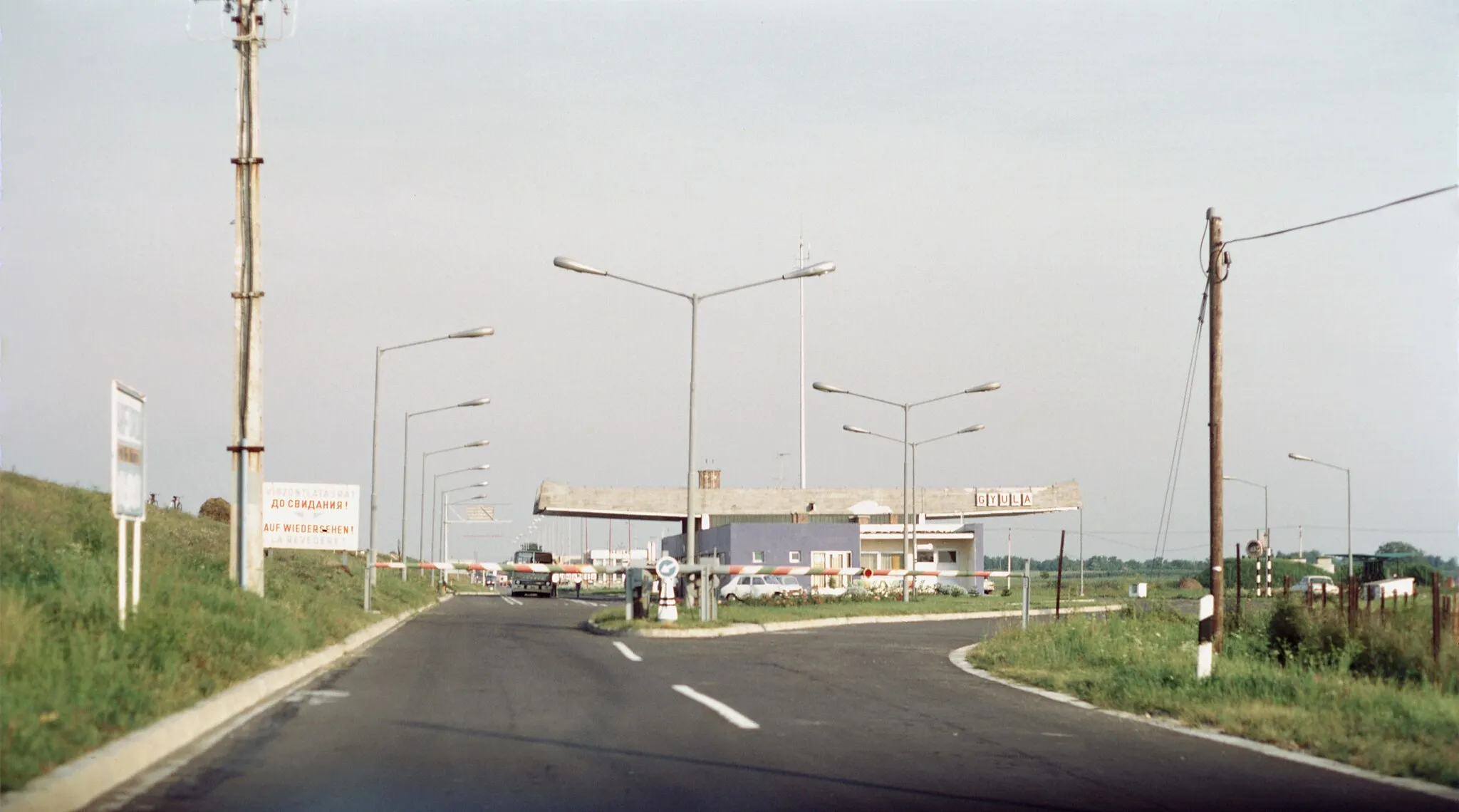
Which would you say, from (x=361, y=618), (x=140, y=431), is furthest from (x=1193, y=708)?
(x=361, y=618)

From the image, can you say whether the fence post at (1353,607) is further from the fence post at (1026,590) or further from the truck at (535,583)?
the truck at (535,583)

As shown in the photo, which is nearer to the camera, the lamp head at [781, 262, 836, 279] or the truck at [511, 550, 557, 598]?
the lamp head at [781, 262, 836, 279]

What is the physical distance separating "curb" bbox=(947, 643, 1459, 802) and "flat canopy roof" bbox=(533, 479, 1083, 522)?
6544 cm

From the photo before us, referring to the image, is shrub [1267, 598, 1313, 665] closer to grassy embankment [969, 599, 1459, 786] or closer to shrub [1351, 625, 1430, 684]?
grassy embankment [969, 599, 1459, 786]

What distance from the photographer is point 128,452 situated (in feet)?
43.4

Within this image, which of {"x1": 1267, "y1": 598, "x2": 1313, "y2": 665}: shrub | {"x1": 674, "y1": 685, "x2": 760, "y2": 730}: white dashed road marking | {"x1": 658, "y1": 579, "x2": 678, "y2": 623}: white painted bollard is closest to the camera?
{"x1": 674, "y1": 685, "x2": 760, "y2": 730}: white dashed road marking

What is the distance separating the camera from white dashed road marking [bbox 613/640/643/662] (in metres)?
20.8

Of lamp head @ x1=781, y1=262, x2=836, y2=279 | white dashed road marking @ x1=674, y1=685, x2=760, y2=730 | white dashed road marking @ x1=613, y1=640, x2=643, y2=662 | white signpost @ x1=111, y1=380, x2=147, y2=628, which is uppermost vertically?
lamp head @ x1=781, y1=262, x2=836, y2=279

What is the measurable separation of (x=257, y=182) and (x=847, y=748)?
15.4 m

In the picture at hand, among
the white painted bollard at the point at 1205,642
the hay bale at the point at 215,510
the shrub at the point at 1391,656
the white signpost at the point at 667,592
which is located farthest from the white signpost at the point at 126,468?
the hay bale at the point at 215,510

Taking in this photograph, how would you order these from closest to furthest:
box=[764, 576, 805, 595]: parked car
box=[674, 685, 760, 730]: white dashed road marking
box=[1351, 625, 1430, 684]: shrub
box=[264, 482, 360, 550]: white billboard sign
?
box=[674, 685, 760, 730]: white dashed road marking, box=[1351, 625, 1430, 684]: shrub, box=[264, 482, 360, 550]: white billboard sign, box=[764, 576, 805, 595]: parked car

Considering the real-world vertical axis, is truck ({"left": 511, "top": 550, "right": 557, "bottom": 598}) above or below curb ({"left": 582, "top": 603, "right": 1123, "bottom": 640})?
below

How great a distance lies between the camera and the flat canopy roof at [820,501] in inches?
3263

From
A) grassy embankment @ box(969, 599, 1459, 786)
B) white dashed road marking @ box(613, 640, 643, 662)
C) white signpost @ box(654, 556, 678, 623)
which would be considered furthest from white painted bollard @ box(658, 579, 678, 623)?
grassy embankment @ box(969, 599, 1459, 786)
